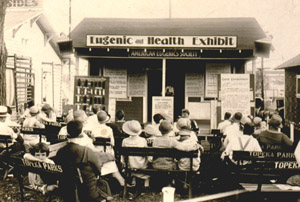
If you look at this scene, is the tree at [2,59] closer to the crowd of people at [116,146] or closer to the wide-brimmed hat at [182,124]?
the crowd of people at [116,146]

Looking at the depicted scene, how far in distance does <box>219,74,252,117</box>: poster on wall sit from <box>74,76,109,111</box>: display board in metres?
3.15

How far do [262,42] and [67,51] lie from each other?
5.78 m

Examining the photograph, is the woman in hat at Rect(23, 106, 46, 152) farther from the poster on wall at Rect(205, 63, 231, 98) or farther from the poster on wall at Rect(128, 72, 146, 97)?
the poster on wall at Rect(205, 63, 231, 98)

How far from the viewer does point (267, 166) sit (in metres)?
4.78

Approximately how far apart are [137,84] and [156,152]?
7444 millimetres

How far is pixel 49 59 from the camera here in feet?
67.1

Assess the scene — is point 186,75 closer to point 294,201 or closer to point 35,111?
point 35,111

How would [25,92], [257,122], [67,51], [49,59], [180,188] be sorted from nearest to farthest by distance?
1. [180,188]
2. [257,122]
3. [67,51]
4. [25,92]
5. [49,59]

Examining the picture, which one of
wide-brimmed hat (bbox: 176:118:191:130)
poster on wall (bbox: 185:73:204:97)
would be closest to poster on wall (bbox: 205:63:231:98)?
poster on wall (bbox: 185:73:204:97)

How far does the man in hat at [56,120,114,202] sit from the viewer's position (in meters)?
3.82

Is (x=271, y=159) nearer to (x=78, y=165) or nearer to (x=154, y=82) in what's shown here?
(x=78, y=165)

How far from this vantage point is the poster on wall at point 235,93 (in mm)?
10141

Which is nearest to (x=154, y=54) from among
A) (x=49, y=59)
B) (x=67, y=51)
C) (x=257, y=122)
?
(x=67, y=51)

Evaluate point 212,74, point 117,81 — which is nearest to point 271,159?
point 212,74
